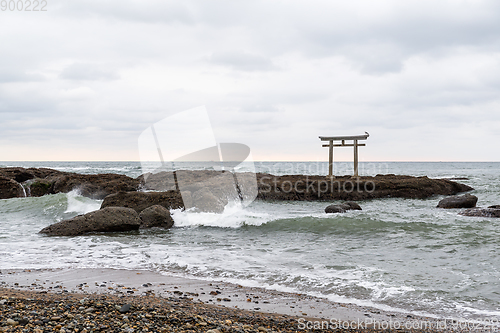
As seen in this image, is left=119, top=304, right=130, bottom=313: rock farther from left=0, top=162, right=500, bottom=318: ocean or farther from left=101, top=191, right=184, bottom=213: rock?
left=101, top=191, right=184, bottom=213: rock

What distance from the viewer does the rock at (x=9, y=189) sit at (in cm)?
1575

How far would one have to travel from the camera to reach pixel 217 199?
12047 millimetres

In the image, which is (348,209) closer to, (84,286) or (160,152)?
(160,152)

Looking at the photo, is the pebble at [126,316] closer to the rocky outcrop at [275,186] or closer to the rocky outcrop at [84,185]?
the rocky outcrop at [275,186]

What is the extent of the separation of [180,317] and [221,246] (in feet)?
14.4

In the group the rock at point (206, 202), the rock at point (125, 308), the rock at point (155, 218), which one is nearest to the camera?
the rock at point (125, 308)

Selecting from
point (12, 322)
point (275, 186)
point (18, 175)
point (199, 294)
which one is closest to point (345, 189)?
point (275, 186)

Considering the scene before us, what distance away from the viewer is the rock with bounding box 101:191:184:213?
1089cm

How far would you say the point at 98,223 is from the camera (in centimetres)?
903


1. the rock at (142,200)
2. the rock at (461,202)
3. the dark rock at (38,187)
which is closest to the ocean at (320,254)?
the rock at (142,200)

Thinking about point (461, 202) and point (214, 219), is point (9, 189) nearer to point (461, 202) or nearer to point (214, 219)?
point (214, 219)

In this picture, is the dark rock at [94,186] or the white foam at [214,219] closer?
the white foam at [214,219]

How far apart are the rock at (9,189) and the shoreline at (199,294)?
12379 mm

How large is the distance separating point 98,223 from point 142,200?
2.16m
